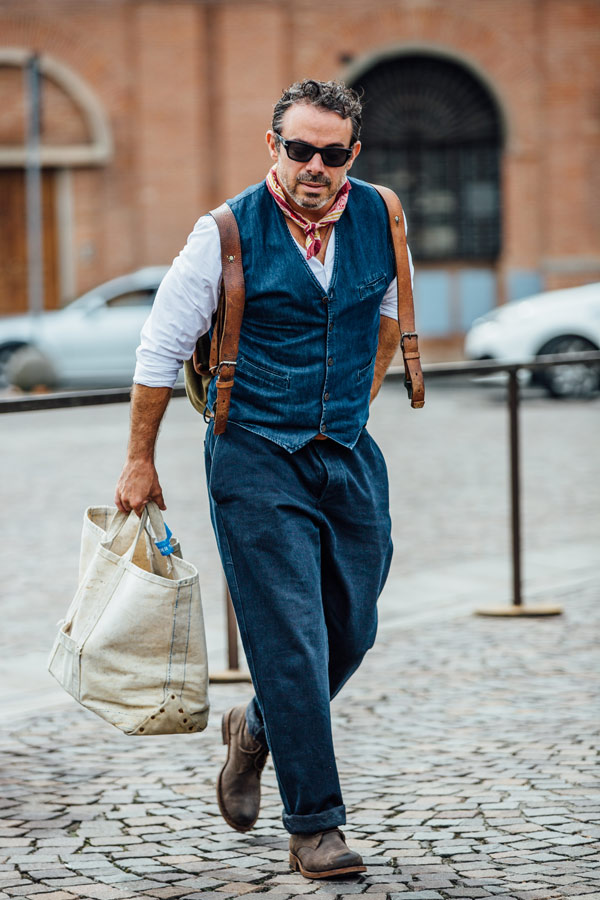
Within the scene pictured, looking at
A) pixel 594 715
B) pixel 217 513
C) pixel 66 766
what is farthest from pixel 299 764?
pixel 594 715

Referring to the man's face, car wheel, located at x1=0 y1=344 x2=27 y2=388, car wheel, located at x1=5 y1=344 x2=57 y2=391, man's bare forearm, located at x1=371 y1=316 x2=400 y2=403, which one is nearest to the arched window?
car wheel, located at x1=0 y1=344 x2=27 y2=388

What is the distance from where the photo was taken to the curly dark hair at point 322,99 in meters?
3.32

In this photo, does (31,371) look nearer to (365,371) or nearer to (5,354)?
(5,354)

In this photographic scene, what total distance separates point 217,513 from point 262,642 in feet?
1.04

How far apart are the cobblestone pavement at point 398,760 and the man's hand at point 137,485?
2.90ft

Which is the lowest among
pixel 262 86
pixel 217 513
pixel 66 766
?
pixel 66 766

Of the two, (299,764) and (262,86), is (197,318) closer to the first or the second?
(299,764)

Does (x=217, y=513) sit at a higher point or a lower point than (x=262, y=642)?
higher

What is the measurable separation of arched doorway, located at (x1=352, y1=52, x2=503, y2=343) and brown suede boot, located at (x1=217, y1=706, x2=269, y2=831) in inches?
815

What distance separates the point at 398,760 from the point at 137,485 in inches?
56.4

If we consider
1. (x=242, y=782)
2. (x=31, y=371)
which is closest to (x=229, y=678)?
(x=242, y=782)

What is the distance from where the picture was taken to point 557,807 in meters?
3.88

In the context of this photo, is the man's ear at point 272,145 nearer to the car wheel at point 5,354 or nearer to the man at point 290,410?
the man at point 290,410

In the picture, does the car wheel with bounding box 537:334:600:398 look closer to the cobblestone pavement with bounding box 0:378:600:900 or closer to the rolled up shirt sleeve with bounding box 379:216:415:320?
the cobblestone pavement with bounding box 0:378:600:900
